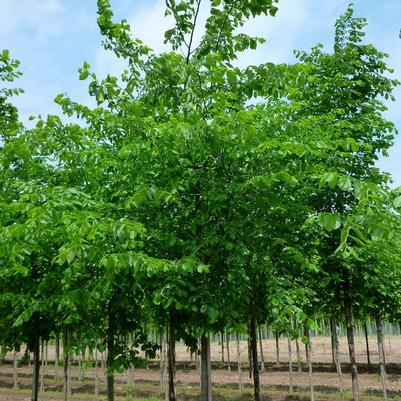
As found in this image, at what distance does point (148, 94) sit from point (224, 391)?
1447 cm

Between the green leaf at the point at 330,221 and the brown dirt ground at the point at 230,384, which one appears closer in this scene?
the green leaf at the point at 330,221

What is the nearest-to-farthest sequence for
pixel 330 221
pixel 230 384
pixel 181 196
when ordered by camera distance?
pixel 330 221 < pixel 181 196 < pixel 230 384

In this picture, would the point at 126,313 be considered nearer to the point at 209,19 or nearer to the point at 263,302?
the point at 263,302

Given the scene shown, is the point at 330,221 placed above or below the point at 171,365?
above

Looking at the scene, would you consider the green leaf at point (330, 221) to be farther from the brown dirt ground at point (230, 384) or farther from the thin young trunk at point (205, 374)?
the brown dirt ground at point (230, 384)

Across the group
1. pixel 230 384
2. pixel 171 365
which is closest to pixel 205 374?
pixel 171 365

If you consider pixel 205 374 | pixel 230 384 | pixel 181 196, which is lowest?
pixel 230 384

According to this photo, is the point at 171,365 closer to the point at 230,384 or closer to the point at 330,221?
the point at 330,221

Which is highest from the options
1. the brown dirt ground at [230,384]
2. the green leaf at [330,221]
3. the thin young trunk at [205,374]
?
the green leaf at [330,221]

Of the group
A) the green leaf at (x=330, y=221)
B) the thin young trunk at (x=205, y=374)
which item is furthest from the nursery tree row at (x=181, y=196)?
the green leaf at (x=330, y=221)

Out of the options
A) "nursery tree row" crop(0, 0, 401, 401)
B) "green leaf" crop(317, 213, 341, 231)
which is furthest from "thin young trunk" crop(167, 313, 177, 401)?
"green leaf" crop(317, 213, 341, 231)

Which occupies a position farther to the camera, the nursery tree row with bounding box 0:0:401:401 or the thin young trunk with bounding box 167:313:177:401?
the thin young trunk with bounding box 167:313:177:401

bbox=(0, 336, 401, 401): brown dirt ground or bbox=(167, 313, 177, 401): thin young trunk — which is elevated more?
bbox=(167, 313, 177, 401): thin young trunk

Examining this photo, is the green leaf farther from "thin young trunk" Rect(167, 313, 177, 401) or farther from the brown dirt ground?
the brown dirt ground
